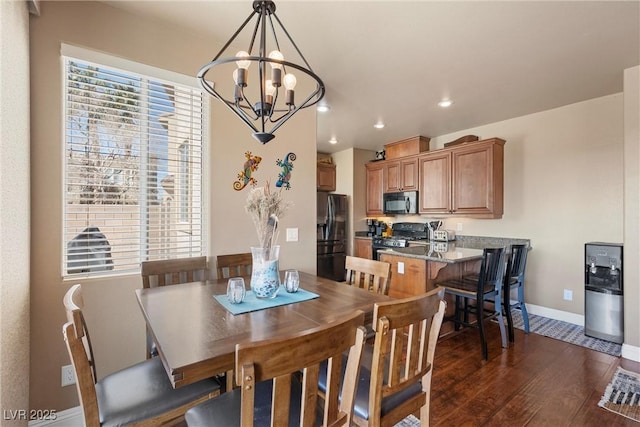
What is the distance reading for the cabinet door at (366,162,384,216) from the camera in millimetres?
5562

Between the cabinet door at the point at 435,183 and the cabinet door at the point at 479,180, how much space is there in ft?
0.39

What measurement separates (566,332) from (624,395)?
50.1 inches

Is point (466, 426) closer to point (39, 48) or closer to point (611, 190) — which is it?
point (611, 190)

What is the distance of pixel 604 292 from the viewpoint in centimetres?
296

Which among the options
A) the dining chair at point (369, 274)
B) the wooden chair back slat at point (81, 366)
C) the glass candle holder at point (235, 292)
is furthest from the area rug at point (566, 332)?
the wooden chair back slat at point (81, 366)

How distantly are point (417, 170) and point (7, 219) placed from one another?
4.76 meters

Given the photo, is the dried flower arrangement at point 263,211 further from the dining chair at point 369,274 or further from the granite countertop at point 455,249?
the granite countertop at point 455,249

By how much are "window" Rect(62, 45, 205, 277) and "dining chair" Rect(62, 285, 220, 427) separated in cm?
75

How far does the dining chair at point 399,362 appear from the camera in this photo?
105cm

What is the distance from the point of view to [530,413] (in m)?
1.91

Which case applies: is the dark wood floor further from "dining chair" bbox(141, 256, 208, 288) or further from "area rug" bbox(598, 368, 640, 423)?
"dining chair" bbox(141, 256, 208, 288)

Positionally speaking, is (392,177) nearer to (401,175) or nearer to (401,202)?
(401,175)

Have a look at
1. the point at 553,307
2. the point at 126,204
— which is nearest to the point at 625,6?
the point at 553,307

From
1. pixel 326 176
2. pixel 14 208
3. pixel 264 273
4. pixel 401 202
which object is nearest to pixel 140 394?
pixel 264 273
